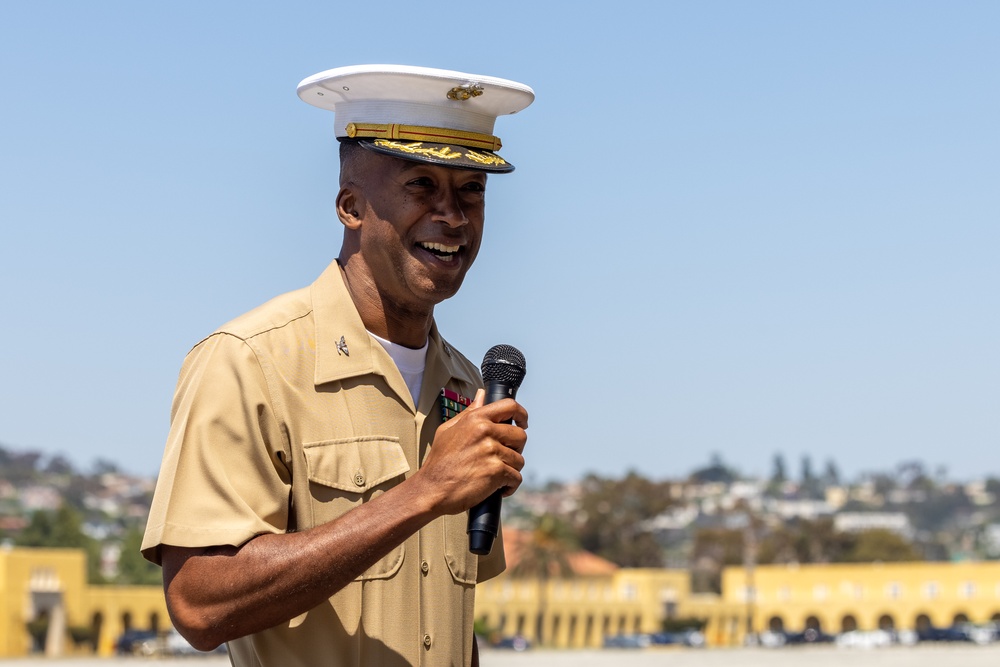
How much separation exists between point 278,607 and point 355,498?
1.13ft

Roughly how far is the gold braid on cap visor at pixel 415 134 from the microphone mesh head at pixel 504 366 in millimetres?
403

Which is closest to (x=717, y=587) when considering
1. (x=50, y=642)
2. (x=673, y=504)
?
(x=673, y=504)

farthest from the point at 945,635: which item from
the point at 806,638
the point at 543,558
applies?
the point at 543,558

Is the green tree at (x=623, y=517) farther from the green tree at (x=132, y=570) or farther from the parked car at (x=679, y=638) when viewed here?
the green tree at (x=132, y=570)

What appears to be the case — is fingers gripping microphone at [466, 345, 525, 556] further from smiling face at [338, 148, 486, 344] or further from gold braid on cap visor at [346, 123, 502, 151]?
gold braid on cap visor at [346, 123, 502, 151]

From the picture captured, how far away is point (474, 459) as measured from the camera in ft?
8.36

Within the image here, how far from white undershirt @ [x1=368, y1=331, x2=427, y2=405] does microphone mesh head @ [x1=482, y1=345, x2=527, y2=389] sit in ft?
0.60

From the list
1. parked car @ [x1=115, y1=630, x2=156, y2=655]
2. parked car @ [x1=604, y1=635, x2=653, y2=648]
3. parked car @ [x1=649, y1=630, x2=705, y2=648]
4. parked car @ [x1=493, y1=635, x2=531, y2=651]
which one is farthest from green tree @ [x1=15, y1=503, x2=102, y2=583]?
parked car @ [x1=649, y1=630, x2=705, y2=648]

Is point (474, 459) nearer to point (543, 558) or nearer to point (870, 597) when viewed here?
point (543, 558)

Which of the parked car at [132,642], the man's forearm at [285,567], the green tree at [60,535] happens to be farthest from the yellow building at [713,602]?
the man's forearm at [285,567]

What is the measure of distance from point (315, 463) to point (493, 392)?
35 cm

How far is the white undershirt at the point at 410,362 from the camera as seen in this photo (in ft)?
10.2

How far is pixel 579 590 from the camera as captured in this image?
3221 inches

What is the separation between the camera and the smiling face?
2963 mm
